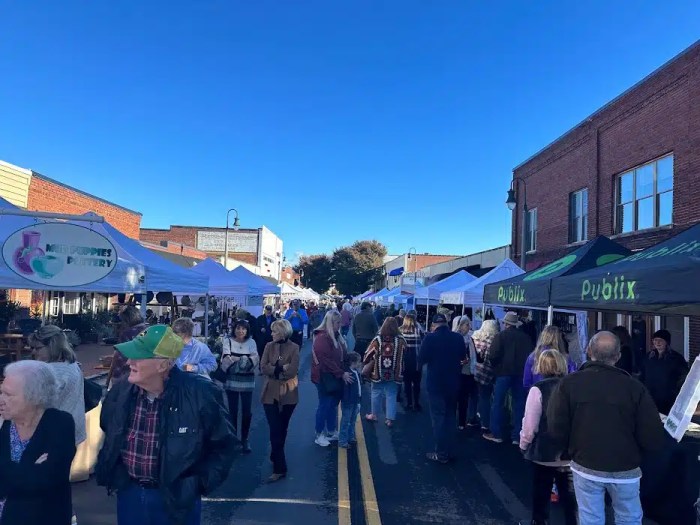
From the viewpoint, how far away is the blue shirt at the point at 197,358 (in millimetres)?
5232

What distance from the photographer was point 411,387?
931cm

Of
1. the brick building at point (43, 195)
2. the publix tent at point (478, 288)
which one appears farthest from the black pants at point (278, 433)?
the brick building at point (43, 195)

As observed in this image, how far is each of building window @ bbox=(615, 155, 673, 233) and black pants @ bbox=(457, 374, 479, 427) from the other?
291 inches

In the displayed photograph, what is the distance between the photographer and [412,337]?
948 cm

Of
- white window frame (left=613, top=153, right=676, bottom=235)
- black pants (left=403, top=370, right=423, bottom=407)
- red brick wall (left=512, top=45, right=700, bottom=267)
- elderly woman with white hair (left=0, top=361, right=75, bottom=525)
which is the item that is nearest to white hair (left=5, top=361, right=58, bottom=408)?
elderly woman with white hair (left=0, top=361, right=75, bottom=525)

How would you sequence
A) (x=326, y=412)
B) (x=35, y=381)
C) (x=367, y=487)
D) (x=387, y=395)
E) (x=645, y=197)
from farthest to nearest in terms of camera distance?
1. (x=645, y=197)
2. (x=387, y=395)
3. (x=326, y=412)
4. (x=367, y=487)
5. (x=35, y=381)

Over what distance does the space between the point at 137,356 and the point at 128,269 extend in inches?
190

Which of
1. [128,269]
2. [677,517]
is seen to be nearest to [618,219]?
[677,517]

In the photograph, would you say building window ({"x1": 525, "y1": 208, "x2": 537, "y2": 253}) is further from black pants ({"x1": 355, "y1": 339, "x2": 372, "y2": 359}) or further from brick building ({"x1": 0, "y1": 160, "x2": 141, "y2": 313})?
brick building ({"x1": 0, "y1": 160, "x2": 141, "y2": 313})

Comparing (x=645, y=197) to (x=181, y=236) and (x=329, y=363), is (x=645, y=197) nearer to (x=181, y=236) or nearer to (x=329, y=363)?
(x=329, y=363)

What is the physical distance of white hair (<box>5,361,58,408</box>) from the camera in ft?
8.11

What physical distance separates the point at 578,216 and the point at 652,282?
13836 mm

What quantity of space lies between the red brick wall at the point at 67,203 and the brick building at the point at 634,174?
16.5m

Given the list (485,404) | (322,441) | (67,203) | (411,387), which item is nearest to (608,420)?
(322,441)
